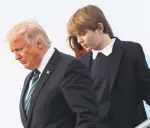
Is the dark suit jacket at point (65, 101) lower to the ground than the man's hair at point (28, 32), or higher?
lower

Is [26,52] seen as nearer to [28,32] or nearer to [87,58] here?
[28,32]

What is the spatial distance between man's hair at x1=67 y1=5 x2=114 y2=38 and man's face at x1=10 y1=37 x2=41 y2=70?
10.6 inches

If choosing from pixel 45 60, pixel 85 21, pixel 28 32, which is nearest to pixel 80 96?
pixel 45 60

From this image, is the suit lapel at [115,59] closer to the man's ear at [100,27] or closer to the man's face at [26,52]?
the man's ear at [100,27]

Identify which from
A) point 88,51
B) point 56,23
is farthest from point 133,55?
point 56,23

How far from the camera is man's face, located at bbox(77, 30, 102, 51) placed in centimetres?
191

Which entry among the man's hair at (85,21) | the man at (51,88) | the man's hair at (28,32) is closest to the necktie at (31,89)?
the man at (51,88)

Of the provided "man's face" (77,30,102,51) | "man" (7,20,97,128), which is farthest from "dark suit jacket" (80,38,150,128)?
"man" (7,20,97,128)

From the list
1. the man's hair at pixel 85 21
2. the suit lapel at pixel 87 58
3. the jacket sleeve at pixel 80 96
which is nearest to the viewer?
the jacket sleeve at pixel 80 96

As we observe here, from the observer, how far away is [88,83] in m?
1.66

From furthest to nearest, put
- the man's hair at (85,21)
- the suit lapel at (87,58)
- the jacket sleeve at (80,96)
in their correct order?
the suit lapel at (87,58)
the man's hair at (85,21)
the jacket sleeve at (80,96)

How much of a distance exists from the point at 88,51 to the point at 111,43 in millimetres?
109

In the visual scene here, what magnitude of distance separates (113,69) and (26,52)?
1.44ft

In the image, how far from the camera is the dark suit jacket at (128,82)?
6.39 ft
